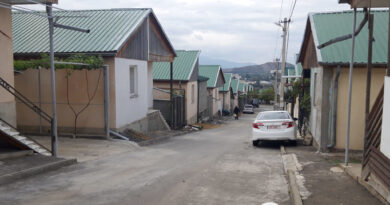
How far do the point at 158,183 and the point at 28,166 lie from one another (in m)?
3.13

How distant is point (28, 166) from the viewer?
854 centimetres

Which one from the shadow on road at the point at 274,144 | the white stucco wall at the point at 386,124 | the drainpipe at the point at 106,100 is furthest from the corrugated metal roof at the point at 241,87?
the white stucco wall at the point at 386,124

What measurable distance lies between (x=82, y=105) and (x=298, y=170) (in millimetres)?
9062

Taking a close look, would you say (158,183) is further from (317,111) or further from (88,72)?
(88,72)

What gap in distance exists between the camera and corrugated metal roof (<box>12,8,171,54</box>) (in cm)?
1505

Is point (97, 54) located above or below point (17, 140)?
above

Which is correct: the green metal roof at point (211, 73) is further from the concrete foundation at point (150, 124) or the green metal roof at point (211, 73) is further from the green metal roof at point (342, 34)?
the green metal roof at point (342, 34)

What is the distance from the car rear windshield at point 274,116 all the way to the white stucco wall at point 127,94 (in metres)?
5.61

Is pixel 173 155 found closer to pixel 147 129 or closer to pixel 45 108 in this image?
pixel 45 108

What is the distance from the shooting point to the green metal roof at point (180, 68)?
28.9 metres

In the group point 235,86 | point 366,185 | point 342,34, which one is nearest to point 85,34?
point 342,34

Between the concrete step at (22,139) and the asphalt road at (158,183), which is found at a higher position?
the concrete step at (22,139)

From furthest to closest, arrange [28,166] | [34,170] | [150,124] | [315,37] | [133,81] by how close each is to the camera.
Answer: [150,124] → [133,81] → [315,37] → [28,166] → [34,170]

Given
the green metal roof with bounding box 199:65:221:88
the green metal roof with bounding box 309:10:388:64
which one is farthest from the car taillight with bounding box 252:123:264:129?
the green metal roof with bounding box 199:65:221:88
